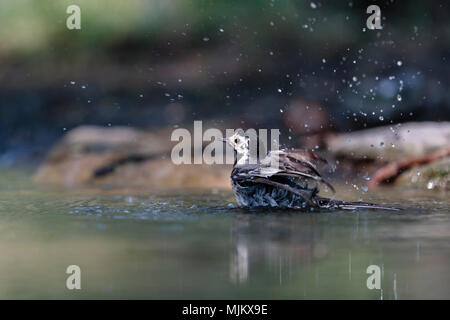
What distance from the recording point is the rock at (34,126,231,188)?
990 centimetres

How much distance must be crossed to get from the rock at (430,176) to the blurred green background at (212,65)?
3.83m

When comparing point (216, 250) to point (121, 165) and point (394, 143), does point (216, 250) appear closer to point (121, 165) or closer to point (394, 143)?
point (121, 165)

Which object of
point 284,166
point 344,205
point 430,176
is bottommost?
point 344,205

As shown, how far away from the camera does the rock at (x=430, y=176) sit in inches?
352

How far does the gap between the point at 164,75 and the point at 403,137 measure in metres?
6.26

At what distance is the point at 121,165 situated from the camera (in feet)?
34.3

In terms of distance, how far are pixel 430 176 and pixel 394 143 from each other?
147 cm

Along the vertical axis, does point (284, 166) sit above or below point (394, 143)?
below

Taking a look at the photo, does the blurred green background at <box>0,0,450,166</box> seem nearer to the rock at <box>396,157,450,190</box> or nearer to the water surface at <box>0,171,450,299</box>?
the rock at <box>396,157,450,190</box>

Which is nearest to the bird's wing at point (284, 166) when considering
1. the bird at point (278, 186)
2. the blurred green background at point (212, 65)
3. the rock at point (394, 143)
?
the bird at point (278, 186)

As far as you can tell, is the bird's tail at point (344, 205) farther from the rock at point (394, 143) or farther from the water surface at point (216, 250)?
the rock at point (394, 143)

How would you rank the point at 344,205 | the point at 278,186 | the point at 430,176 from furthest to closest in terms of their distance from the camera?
the point at 430,176 < the point at 344,205 < the point at 278,186

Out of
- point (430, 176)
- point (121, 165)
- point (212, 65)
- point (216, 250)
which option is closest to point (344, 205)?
point (216, 250)
